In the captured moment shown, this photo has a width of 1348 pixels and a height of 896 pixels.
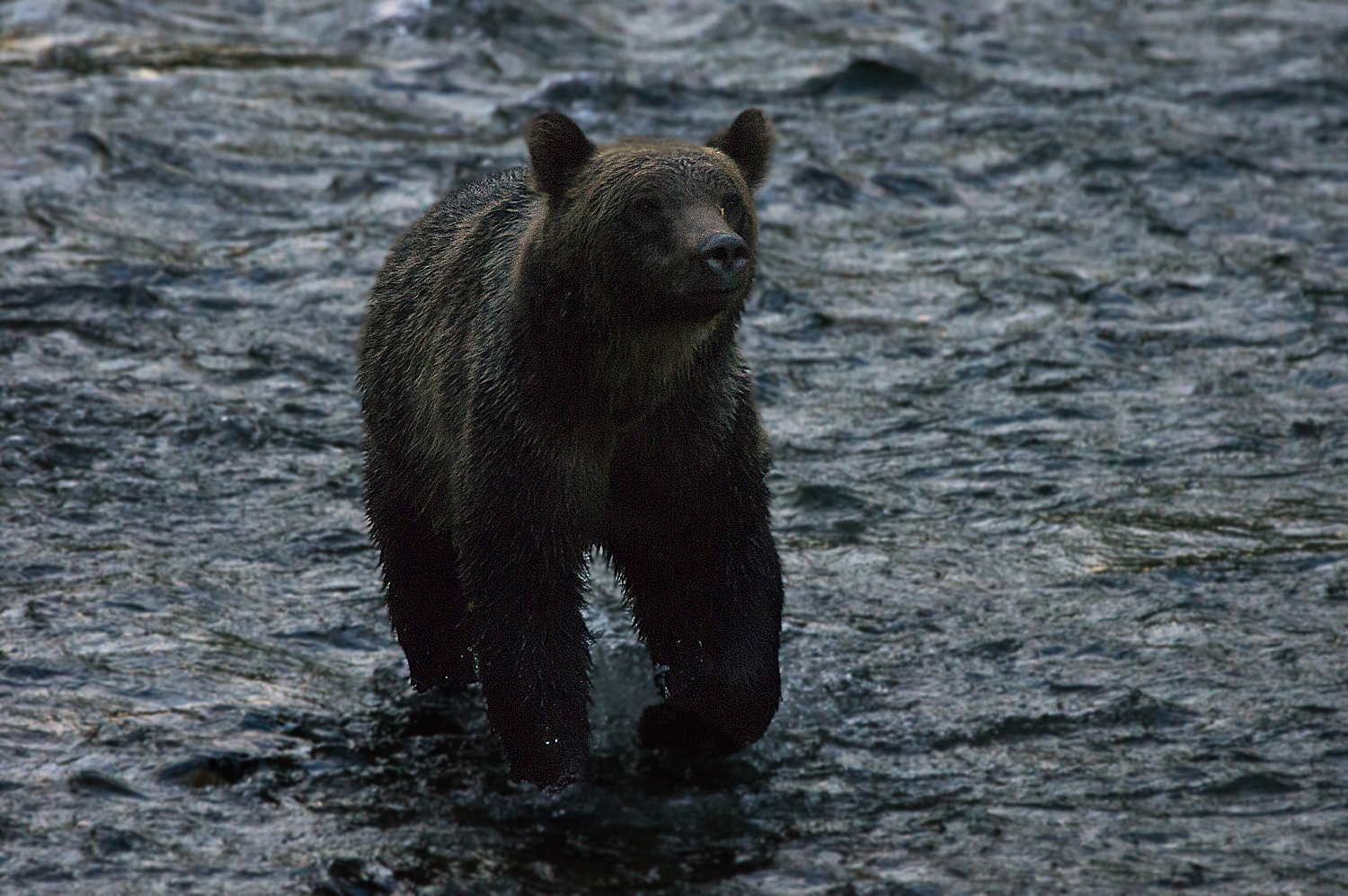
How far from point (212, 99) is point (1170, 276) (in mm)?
7454

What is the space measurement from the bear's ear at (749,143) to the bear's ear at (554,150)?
18.6 inches

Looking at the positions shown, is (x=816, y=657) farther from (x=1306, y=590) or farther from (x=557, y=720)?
(x=1306, y=590)

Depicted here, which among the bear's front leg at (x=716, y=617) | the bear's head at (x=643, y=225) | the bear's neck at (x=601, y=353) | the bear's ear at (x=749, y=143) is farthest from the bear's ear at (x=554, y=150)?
the bear's front leg at (x=716, y=617)

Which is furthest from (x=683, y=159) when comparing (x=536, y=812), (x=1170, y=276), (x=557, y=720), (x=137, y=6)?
(x=137, y=6)

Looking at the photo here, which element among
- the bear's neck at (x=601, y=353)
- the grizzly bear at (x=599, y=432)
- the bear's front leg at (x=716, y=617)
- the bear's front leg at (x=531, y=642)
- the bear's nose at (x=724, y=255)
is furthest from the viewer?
the bear's front leg at (x=716, y=617)

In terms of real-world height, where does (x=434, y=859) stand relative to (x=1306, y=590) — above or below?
below

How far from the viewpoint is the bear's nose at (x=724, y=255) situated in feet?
16.7

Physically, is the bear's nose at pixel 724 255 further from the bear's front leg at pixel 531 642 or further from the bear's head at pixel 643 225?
the bear's front leg at pixel 531 642

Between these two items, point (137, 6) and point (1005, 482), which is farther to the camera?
point (137, 6)

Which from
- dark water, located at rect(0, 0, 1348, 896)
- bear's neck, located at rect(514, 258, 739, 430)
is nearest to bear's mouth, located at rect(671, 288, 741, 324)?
bear's neck, located at rect(514, 258, 739, 430)

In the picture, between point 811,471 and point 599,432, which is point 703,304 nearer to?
point 599,432

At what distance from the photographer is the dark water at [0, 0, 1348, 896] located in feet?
19.5

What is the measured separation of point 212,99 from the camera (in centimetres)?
1410

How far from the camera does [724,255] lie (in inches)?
201
